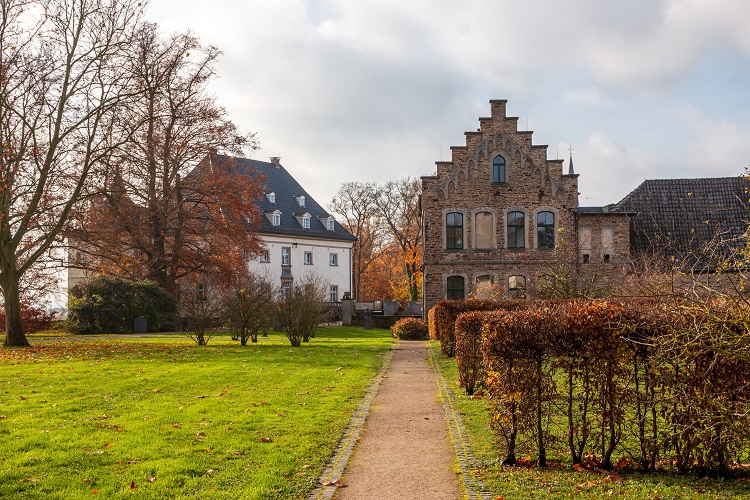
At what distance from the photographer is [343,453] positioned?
28.0 ft

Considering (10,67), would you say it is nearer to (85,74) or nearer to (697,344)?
(85,74)

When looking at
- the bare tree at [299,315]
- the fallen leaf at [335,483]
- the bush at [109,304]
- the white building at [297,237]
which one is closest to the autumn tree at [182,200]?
the bush at [109,304]

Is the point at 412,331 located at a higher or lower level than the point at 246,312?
lower

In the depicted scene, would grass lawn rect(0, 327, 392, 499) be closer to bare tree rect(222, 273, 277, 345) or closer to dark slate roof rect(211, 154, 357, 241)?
bare tree rect(222, 273, 277, 345)

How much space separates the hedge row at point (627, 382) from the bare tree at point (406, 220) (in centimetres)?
5337

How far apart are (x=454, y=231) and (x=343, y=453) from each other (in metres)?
31.7

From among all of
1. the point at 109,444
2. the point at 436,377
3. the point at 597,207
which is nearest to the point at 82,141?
the point at 436,377

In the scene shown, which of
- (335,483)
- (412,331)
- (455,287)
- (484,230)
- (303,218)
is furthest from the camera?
(303,218)

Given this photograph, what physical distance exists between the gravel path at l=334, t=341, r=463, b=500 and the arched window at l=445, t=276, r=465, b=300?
25.3 metres

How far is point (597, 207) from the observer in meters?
40.2

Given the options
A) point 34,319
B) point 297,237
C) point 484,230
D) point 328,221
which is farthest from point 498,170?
point 328,221

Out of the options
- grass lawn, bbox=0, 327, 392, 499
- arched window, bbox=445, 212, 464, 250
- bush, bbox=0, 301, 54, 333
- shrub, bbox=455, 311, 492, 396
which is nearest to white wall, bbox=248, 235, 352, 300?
bush, bbox=0, 301, 54, 333

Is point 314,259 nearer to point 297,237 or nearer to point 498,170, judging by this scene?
point 297,237

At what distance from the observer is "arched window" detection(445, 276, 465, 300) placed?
129ft
